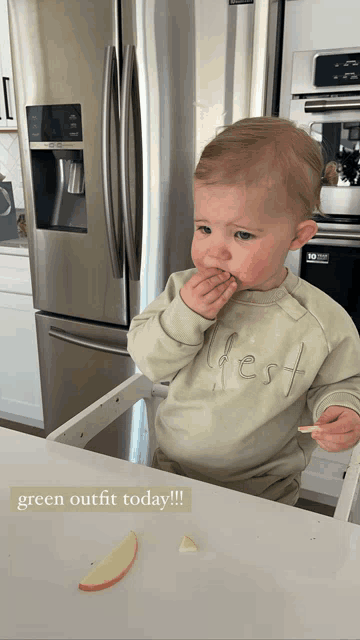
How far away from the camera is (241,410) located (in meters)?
0.84

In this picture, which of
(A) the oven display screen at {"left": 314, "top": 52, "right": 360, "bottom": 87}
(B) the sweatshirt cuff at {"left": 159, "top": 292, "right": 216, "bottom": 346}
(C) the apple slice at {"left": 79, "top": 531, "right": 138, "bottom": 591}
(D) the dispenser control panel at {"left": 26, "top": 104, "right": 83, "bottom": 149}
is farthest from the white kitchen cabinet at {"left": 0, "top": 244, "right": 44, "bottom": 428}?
(C) the apple slice at {"left": 79, "top": 531, "right": 138, "bottom": 591}

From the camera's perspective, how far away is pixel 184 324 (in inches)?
29.7

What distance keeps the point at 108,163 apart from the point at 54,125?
0.30 metres

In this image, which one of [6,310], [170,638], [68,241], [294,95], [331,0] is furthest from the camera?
[6,310]

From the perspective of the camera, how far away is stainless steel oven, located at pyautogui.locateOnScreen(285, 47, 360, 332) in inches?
54.7

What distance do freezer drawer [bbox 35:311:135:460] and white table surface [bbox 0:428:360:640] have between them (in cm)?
119

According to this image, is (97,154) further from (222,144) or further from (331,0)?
(222,144)

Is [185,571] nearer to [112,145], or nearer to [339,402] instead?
[339,402]

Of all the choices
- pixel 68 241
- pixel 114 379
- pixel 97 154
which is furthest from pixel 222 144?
pixel 114 379

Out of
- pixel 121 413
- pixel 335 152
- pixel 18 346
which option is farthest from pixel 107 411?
pixel 18 346

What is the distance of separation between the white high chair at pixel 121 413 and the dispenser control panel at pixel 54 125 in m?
1.02

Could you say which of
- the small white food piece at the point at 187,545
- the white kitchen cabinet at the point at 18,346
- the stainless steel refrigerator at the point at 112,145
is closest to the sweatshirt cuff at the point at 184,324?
the small white food piece at the point at 187,545

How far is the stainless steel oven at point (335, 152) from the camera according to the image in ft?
4.56

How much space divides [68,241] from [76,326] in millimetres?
330
